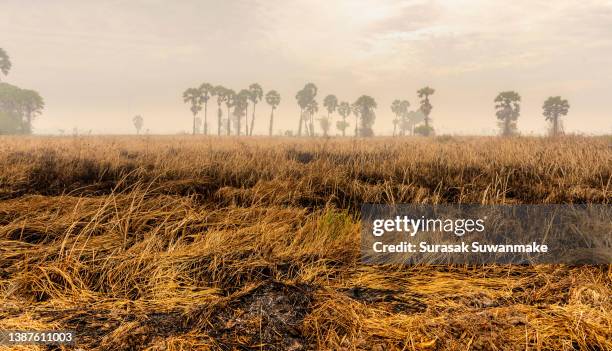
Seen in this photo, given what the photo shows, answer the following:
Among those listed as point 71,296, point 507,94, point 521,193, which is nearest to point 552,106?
point 507,94

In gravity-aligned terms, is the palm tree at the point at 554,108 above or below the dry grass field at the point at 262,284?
above

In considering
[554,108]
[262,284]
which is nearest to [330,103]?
[554,108]

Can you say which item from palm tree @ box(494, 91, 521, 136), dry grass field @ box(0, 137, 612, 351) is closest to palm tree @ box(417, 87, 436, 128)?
palm tree @ box(494, 91, 521, 136)

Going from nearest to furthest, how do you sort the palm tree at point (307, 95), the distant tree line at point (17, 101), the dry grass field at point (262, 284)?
the dry grass field at point (262, 284)
the distant tree line at point (17, 101)
the palm tree at point (307, 95)

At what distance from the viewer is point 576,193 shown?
163 inches

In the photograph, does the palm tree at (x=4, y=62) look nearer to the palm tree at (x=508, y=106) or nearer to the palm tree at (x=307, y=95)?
the palm tree at (x=307, y=95)

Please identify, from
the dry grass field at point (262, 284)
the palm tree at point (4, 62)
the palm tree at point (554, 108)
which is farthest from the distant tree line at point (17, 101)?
the palm tree at point (554, 108)

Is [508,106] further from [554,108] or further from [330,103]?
[330,103]

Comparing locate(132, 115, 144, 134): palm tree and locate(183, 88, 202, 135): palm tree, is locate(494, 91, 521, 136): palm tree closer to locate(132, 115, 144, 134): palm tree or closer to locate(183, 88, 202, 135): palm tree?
locate(183, 88, 202, 135): palm tree

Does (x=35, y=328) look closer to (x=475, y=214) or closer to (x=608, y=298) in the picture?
(x=608, y=298)

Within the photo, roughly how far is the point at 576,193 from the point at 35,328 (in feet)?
17.8

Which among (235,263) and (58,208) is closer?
(235,263)

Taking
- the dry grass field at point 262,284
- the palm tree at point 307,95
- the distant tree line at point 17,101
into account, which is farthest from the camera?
the palm tree at point 307,95

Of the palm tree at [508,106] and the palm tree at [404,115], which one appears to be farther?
the palm tree at [404,115]
